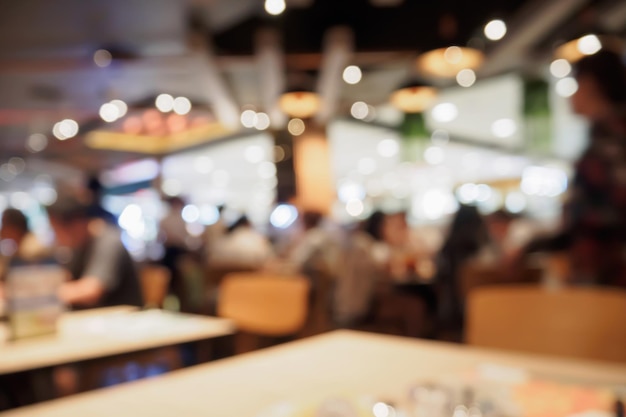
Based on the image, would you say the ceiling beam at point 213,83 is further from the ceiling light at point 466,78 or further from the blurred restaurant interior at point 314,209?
the ceiling light at point 466,78

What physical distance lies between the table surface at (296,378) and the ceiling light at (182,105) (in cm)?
782

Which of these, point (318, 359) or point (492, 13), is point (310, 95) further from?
point (318, 359)

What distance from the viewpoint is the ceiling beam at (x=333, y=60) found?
6.00m

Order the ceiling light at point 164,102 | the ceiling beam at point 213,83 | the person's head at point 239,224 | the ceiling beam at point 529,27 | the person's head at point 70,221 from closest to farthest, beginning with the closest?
the person's head at point 70,221
the ceiling beam at point 529,27
the ceiling beam at point 213,83
the person's head at point 239,224
the ceiling light at point 164,102

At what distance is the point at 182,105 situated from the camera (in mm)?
9219

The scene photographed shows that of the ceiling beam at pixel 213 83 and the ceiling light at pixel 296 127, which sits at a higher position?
the ceiling beam at pixel 213 83

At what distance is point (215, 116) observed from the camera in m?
9.95

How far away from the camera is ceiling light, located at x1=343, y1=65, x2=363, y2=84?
7313 millimetres

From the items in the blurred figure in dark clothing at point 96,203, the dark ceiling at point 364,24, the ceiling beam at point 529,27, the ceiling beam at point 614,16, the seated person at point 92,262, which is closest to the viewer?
the seated person at point 92,262

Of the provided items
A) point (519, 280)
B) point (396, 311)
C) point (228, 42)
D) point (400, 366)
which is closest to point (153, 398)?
point (400, 366)

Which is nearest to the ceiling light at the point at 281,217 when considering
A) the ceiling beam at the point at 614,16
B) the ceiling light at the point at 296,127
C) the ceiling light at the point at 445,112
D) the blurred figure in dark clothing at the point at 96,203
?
the ceiling light at the point at 296,127

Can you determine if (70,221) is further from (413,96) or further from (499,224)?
(499,224)

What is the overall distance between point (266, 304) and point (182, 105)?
23.2 ft

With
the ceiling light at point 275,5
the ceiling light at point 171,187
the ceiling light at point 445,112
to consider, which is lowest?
the ceiling light at point 171,187
